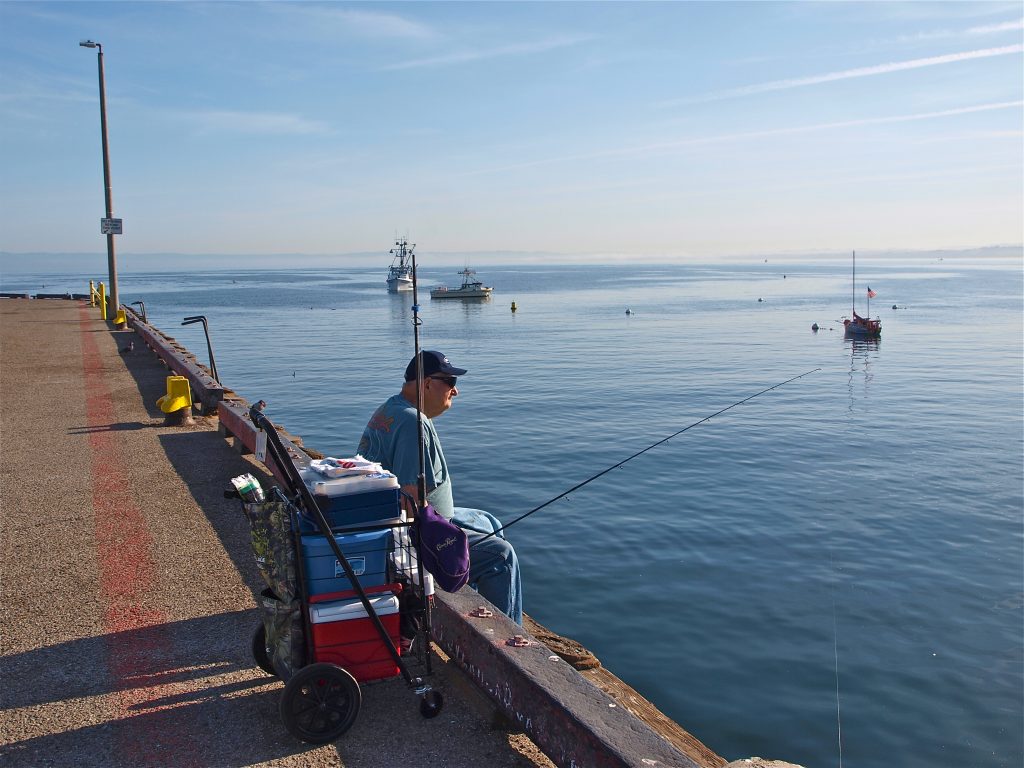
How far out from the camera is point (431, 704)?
13.1ft

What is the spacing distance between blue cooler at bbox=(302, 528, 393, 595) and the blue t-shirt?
524 mm

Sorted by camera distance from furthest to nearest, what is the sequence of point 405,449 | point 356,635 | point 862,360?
1. point 862,360
2. point 405,449
3. point 356,635

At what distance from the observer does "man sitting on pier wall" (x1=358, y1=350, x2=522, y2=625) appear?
4.59 meters

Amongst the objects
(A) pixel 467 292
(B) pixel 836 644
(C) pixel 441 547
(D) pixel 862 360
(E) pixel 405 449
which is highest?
(A) pixel 467 292

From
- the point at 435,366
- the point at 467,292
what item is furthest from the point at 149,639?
the point at 467,292

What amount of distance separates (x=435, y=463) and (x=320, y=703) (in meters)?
1.37

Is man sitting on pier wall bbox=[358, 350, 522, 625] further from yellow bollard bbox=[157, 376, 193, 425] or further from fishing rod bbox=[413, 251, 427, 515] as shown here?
yellow bollard bbox=[157, 376, 193, 425]

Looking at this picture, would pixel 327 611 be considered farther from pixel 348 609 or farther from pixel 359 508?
pixel 359 508

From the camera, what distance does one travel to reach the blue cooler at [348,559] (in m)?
3.86

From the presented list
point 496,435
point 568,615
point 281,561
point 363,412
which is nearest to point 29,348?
point 363,412

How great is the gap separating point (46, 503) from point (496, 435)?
13.2 meters

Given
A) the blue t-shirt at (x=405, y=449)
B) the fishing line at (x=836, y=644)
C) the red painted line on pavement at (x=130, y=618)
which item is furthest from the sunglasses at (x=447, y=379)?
the fishing line at (x=836, y=644)

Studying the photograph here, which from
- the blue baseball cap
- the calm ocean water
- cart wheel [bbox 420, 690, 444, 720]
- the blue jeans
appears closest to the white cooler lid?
cart wheel [bbox 420, 690, 444, 720]

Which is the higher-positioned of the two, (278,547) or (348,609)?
(278,547)
